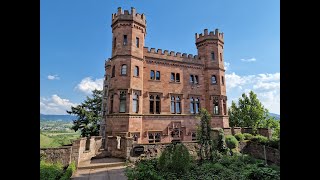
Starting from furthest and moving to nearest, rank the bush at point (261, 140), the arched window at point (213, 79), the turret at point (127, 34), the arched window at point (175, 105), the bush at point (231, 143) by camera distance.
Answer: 1. the arched window at point (213, 79)
2. the arched window at point (175, 105)
3. the turret at point (127, 34)
4. the bush at point (261, 140)
5. the bush at point (231, 143)

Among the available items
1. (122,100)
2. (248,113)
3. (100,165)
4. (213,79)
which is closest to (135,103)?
(122,100)

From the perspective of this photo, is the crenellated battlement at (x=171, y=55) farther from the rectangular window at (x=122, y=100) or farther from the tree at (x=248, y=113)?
the tree at (x=248, y=113)

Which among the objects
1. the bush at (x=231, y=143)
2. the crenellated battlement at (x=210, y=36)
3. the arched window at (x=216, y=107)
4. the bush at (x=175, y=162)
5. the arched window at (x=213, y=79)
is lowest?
the bush at (x=231, y=143)

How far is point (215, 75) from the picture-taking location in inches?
1053

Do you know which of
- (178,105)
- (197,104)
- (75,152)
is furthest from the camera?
(197,104)

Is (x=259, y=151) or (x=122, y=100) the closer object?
(x=259, y=151)

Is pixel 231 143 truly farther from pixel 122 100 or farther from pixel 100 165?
pixel 100 165

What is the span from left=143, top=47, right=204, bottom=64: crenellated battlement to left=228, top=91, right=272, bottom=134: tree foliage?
48.7 feet

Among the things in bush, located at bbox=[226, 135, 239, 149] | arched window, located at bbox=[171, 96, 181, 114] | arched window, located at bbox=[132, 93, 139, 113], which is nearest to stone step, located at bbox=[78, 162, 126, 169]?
arched window, located at bbox=[132, 93, 139, 113]

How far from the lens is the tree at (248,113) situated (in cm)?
3366


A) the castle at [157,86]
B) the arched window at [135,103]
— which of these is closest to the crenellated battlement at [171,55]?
the castle at [157,86]

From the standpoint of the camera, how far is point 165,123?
2305 centimetres

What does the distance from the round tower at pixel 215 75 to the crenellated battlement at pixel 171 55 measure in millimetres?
1488
